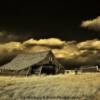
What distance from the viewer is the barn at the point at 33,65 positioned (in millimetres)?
49812

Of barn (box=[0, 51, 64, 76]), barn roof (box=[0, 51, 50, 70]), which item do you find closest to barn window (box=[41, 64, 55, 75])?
barn (box=[0, 51, 64, 76])

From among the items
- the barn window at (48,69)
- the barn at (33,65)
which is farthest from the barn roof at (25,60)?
the barn window at (48,69)

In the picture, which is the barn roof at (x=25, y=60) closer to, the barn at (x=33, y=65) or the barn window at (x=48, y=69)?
the barn at (x=33, y=65)

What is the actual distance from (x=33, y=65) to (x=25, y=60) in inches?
142

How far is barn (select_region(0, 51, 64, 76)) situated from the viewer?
163ft

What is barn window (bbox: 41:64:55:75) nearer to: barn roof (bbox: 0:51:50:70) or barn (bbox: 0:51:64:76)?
barn (bbox: 0:51:64:76)

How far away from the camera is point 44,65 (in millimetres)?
51969

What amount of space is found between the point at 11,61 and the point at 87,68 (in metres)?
14.7

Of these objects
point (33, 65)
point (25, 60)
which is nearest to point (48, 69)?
point (33, 65)

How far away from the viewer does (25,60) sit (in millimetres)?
53250

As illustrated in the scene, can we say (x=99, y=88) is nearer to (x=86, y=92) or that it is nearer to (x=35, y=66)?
(x=86, y=92)

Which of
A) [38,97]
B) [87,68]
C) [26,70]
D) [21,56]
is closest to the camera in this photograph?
[38,97]

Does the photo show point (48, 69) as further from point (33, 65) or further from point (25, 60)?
point (25, 60)

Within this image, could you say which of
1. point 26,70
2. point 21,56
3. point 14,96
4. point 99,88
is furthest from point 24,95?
point 21,56
